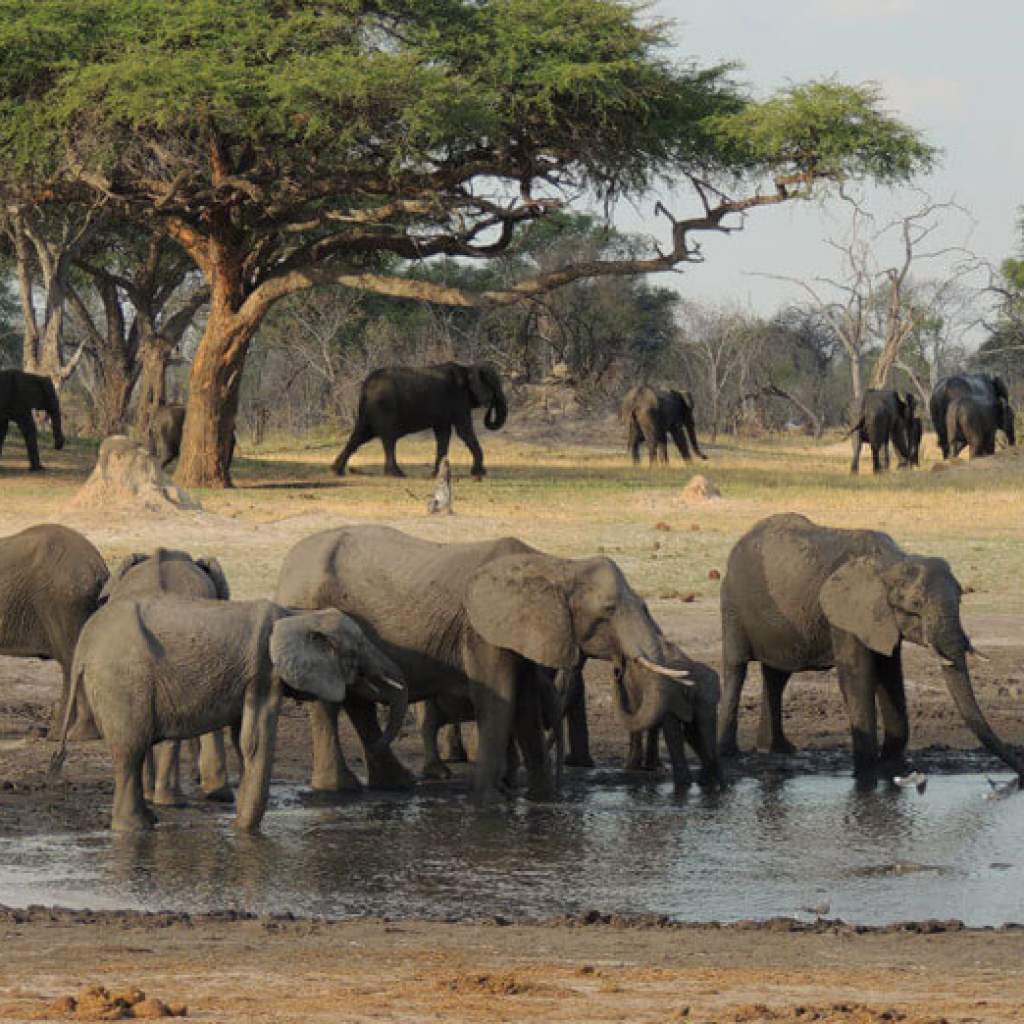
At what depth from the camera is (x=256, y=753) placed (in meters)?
9.57

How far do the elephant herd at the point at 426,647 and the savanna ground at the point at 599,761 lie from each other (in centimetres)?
65

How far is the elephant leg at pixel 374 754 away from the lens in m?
10.8

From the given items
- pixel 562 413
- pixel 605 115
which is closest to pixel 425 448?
pixel 562 413

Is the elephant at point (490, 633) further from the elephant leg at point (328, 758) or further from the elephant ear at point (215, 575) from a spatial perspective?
the elephant ear at point (215, 575)

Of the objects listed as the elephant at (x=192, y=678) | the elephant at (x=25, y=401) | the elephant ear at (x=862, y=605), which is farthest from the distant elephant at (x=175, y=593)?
the elephant at (x=25, y=401)

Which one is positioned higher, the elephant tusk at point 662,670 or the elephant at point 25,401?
the elephant at point 25,401

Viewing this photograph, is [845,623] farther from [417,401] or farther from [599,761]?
[417,401]

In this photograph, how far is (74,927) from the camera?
7.56 meters

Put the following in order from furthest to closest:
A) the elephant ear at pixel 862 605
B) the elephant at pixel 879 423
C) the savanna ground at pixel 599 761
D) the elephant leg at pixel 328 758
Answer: the elephant at pixel 879 423 < the elephant ear at pixel 862 605 < the elephant leg at pixel 328 758 < the savanna ground at pixel 599 761

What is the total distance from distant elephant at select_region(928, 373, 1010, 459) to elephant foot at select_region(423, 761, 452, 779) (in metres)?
31.6

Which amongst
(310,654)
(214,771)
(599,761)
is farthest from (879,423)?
(310,654)

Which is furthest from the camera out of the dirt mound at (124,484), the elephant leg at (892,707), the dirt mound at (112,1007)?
the dirt mound at (124,484)

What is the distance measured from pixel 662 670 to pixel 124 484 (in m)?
12.8

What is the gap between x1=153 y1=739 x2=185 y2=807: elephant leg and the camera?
1040cm
